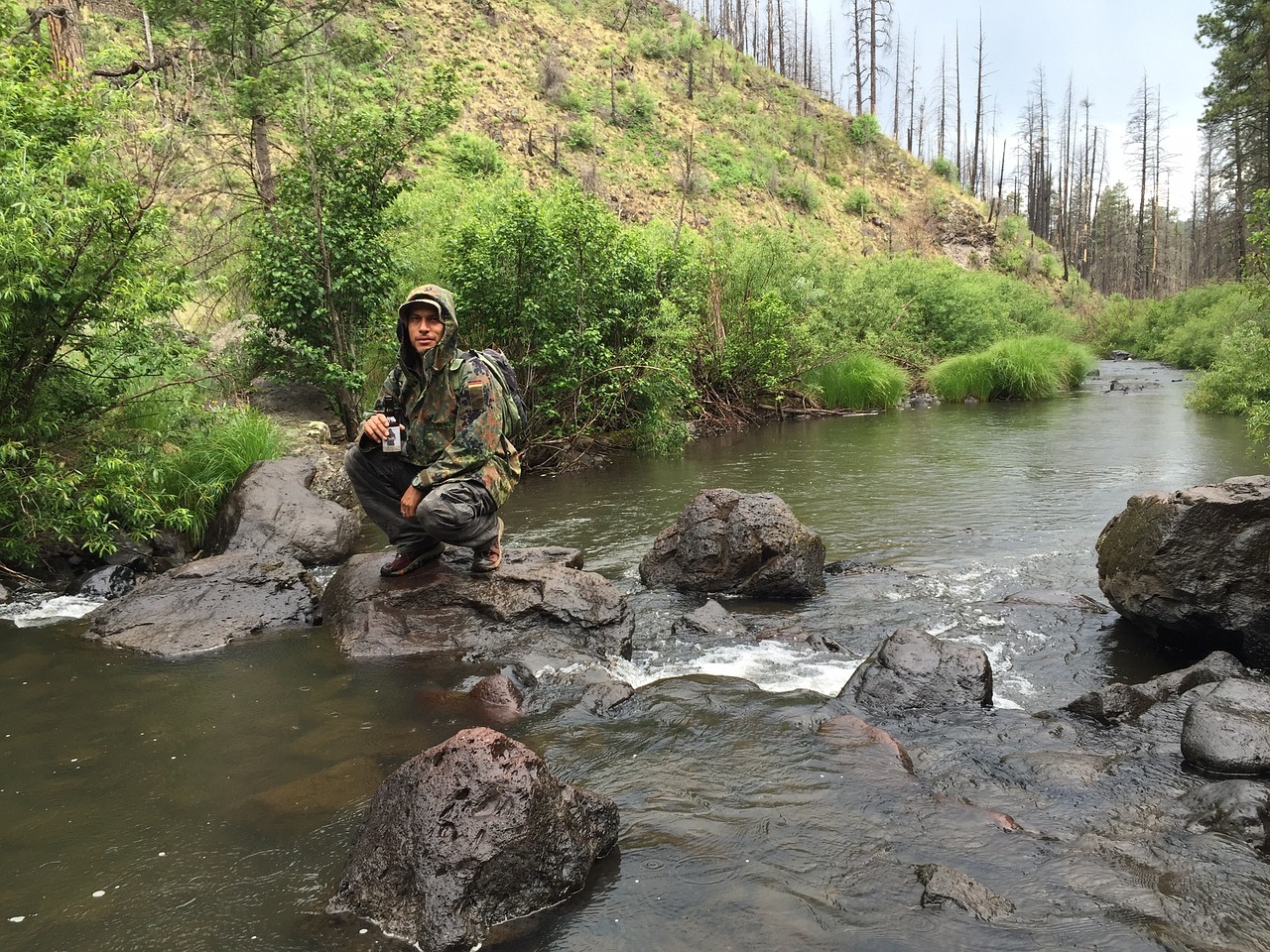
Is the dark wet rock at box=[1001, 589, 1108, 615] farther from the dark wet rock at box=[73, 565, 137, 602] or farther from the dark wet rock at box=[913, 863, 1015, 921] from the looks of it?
the dark wet rock at box=[73, 565, 137, 602]

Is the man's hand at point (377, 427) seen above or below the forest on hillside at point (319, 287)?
below

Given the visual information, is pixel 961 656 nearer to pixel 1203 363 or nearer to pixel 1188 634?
pixel 1188 634

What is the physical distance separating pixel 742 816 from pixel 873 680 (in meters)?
1.56

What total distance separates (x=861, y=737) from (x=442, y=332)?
357 cm

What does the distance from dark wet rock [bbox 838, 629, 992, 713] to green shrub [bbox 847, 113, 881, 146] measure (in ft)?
192

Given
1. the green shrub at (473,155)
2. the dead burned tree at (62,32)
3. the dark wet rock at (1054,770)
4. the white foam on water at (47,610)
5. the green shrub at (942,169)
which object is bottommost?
the dark wet rock at (1054,770)

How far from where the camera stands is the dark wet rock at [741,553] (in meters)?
6.77

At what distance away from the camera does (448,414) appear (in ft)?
18.7

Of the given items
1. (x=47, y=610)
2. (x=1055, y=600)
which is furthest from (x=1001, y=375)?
(x=47, y=610)

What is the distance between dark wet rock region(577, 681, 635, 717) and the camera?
445cm

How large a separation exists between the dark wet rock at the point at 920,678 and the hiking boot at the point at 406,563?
122 inches

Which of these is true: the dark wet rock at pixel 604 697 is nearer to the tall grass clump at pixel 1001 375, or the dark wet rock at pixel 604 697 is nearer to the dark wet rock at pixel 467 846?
the dark wet rock at pixel 467 846

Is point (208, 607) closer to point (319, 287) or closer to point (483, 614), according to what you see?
→ point (483, 614)

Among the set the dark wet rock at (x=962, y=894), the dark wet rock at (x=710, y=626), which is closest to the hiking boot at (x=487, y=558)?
the dark wet rock at (x=710, y=626)
